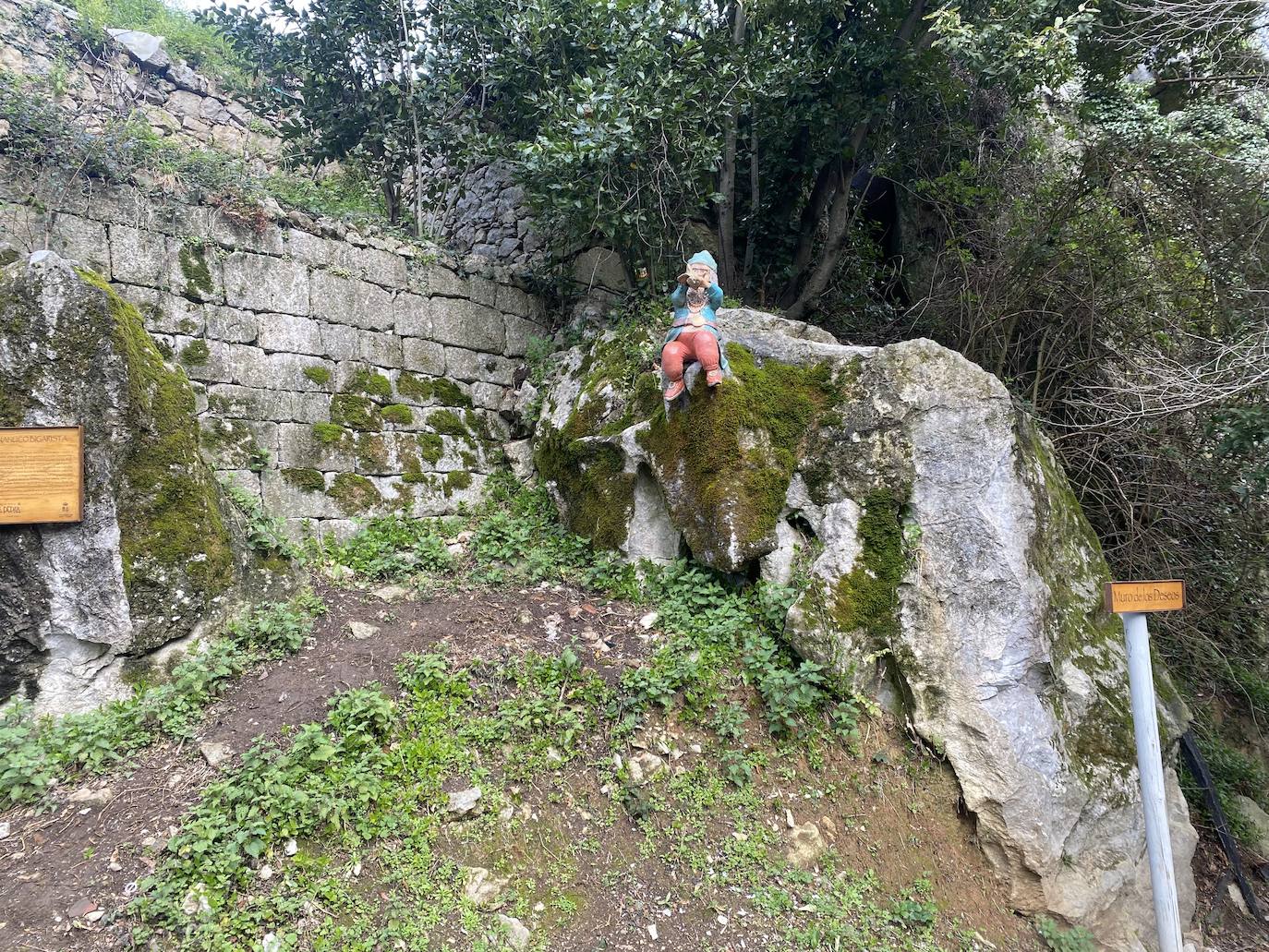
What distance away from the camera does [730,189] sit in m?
6.43

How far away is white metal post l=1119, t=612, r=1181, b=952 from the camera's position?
284cm

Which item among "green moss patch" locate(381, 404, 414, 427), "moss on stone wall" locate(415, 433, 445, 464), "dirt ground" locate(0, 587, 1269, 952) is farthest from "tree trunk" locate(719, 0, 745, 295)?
"dirt ground" locate(0, 587, 1269, 952)

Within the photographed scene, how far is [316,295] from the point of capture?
546cm

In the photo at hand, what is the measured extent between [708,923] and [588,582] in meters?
2.26

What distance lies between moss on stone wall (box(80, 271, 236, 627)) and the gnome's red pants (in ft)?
9.66

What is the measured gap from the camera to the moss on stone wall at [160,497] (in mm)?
3557

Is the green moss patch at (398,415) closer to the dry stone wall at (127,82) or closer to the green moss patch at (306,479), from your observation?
the green moss patch at (306,479)

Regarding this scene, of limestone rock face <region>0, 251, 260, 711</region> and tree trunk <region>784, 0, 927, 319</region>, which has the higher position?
tree trunk <region>784, 0, 927, 319</region>

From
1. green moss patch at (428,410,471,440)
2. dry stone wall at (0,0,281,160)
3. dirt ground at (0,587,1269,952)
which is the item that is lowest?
dirt ground at (0,587,1269,952)

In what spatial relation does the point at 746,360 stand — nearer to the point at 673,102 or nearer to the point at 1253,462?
the point at 673,102

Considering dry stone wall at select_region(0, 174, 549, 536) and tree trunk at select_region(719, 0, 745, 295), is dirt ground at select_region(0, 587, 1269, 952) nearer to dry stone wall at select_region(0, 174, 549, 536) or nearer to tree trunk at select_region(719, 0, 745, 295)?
dry stone wall at select_region(0, 174, 549, 536)

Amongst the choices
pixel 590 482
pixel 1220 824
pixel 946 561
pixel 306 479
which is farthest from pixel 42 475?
pixel 1220 824

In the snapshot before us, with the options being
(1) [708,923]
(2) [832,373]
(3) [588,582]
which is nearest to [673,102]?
(2) [832,373]

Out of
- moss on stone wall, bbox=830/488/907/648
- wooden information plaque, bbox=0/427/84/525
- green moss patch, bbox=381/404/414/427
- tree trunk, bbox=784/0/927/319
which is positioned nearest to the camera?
wooden information plaque, bbox=0/427/84/525
